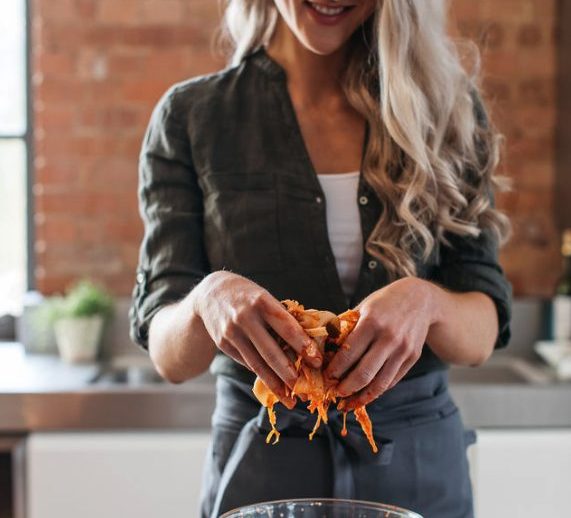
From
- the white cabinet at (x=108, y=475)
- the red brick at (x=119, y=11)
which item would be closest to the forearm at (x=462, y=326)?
the white cabinet at (x=108, y=475)

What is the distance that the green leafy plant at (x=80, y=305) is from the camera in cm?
254

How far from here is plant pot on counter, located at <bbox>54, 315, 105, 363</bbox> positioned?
253 centimetres

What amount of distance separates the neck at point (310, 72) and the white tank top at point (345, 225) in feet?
0.46

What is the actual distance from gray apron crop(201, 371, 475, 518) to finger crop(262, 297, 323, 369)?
0.35m

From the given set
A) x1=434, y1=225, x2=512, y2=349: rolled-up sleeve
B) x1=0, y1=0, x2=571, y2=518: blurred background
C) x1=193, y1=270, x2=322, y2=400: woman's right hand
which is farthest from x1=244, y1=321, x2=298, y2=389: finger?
x1=0, y1=0, x2=571, y2=518: blurred background

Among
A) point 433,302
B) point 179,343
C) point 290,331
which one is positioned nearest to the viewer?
point 290,331

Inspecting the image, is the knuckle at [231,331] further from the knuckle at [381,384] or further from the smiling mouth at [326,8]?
the smiling mouth at [326,8]

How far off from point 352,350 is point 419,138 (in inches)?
17.1

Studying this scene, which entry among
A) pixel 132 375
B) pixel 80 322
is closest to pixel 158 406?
pixel 132 375

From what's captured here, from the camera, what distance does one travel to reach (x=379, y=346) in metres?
0.94

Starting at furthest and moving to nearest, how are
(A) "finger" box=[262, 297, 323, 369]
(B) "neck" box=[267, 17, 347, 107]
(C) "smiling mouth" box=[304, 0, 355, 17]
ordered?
(B) "neck" box=[267, 17, 347, 107]
(C) "smiling mouth" box=[304, 0, 355, 17]
(A) "finger" box=[262, 297, 323, 369]

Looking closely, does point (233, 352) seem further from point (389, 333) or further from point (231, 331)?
point (389, 333)

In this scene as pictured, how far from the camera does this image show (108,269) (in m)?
2.78

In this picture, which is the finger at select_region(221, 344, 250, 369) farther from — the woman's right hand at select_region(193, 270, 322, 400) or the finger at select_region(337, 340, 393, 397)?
the finger at select_region(337, 340, 393, 397)
